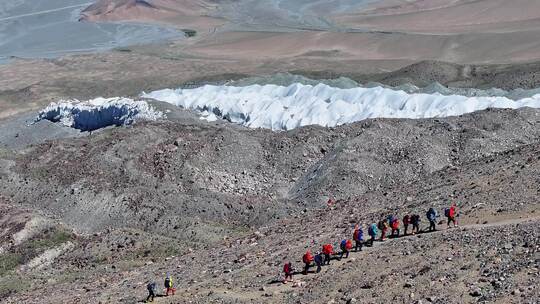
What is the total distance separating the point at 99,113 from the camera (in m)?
49.9

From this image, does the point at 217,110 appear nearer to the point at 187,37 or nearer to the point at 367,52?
the point at 367,52

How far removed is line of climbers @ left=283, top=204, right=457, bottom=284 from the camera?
19.2m

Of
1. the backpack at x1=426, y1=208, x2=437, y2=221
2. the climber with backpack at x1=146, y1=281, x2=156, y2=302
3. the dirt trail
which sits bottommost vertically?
the climber with backpack at x1=146, y1=281, x2=156, y2=302

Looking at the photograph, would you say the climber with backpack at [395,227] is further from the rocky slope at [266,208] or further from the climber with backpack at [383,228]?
the rocky slope at [266,208]

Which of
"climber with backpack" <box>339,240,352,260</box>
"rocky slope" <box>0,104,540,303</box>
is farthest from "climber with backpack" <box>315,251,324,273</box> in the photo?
"climber with backpack" <box>339,240,352,260</box>

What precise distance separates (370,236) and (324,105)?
945 inches

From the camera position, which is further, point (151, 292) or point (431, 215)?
point (431, 215)

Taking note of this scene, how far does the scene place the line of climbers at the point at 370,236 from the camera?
19.2 m

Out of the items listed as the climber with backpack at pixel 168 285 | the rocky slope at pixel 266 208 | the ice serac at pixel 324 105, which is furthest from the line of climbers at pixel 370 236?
the ice serac at pixel 324 105

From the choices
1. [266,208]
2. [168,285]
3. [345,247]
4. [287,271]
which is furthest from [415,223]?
[266,208]

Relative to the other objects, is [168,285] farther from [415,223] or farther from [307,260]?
[415,223]

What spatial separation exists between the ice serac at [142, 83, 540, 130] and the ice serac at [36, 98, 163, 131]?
367 centimetres

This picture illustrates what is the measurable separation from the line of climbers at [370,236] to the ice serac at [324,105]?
21104 mm

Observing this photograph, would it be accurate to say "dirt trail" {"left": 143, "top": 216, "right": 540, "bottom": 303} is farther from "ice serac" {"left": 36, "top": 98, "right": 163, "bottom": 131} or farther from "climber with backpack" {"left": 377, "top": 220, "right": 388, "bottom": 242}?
"ice serac" {"left": 36, "top": 98, "right": 163, "bottom": 131}
